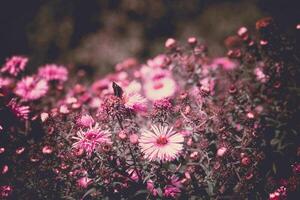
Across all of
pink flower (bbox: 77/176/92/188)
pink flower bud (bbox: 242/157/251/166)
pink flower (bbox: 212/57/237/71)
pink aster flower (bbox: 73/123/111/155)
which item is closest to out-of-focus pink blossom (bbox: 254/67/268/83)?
pink flower (bbox: 212/57/237/71)

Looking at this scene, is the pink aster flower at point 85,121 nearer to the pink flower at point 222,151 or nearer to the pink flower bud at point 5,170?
the pink flower bud at point 5,170

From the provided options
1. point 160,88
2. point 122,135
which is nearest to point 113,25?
point 160,88

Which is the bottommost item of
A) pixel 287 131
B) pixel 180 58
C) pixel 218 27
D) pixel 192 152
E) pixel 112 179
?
pixel 112 179

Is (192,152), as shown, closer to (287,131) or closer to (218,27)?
(287,131)

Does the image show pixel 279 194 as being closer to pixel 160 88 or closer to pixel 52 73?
pixel 160 88

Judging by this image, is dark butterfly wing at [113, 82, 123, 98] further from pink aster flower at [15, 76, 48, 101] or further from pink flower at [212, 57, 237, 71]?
pink flower at [212, 57, 237, 71]

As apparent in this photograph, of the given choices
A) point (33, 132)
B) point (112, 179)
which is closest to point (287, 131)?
point (112, 179)
